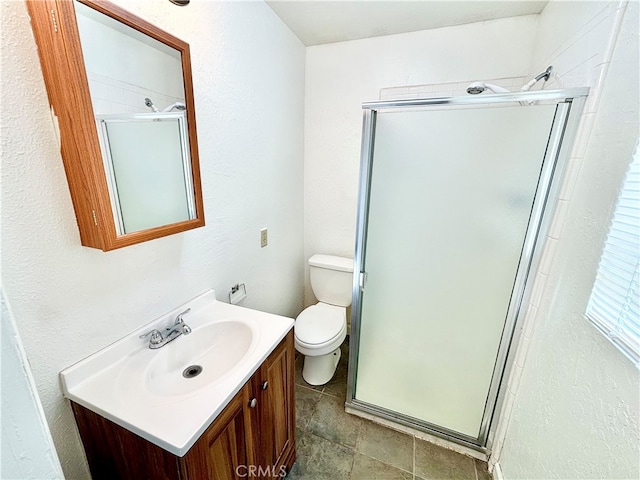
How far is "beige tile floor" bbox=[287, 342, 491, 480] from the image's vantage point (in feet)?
4.37

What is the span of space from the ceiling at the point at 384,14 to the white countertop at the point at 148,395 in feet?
5.79

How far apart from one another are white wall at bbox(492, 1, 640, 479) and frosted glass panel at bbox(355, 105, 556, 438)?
0.48 feet

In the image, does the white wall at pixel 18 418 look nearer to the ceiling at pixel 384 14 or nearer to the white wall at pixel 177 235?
the white wall at pixel 177 235

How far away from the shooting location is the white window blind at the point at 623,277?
0.64 meters

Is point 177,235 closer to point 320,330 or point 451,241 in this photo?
point 320,330

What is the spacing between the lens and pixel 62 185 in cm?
74

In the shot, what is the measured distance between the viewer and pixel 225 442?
83 cm

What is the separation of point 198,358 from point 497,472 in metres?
1.52

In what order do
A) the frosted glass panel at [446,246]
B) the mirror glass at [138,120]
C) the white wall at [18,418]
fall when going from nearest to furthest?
the white wall at [18,418], the mirror glass at [138,120], the frosted glass panel at [446,246]

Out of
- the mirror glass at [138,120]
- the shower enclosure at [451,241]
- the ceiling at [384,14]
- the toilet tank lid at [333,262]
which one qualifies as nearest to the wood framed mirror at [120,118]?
the mirror glass at [138,120]

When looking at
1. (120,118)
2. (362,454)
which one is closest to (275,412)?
(362,454)

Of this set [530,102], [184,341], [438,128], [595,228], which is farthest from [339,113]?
[184,341]

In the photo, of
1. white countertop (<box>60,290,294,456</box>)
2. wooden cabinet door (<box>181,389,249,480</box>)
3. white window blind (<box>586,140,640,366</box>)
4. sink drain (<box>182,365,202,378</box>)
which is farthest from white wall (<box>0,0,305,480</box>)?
white window blind (<box>586,140,640,366</box>)

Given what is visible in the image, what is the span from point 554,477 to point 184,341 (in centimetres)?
139
